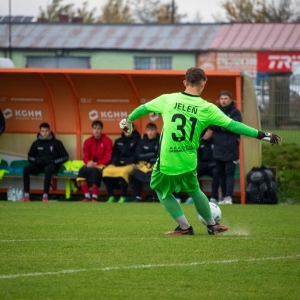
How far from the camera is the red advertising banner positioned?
43594 millimetres

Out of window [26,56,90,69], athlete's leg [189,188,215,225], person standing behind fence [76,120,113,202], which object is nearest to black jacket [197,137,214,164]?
person standing behind fence [76,120,113,202]

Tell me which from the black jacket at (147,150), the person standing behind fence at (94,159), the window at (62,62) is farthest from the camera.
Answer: the window at (62,62)

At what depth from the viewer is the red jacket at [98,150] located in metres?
16.5

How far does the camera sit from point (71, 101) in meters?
17.1

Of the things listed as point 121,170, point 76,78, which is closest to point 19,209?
point 121,170

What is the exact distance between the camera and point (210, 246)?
8.81 metres

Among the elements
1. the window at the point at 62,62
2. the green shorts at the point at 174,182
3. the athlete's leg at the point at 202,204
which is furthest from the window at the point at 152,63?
the green shorts at the point at 174,182

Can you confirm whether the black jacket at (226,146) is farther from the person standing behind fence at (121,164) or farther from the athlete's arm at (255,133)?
the athlete's arm at (255,133)

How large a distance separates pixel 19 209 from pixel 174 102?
5.05m

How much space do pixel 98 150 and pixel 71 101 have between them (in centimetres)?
123

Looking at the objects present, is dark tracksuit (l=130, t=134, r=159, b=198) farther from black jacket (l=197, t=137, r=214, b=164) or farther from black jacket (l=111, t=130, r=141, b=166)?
black jacket (l=197, t=137, r=214, b=164)

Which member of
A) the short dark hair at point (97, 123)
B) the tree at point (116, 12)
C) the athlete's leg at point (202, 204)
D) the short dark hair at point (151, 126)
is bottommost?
the athlete's leg at point (202, 204)

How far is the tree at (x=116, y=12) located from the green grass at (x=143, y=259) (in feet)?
182

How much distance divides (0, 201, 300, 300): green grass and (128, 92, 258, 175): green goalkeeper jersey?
0.81m
